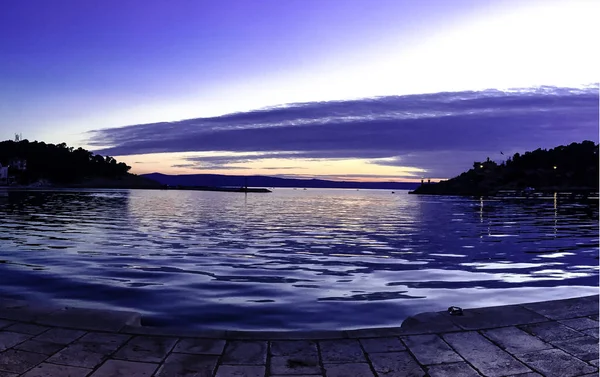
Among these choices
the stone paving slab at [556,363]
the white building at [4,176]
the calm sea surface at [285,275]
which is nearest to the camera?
the stone paving slab at [556,363]

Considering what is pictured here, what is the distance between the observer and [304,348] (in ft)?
16.5

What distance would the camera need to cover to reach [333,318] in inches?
313

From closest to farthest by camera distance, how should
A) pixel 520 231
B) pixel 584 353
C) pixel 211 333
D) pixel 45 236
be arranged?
pixel 584 353 < pixel 211 333 < pixel 45 236 < pixel 520 231

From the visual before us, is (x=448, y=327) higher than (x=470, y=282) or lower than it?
higher

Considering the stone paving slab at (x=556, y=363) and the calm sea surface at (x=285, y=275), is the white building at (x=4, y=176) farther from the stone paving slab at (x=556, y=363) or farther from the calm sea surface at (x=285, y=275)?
the stone paving slab at (x=556, y=363)

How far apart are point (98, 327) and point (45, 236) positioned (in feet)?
55.2

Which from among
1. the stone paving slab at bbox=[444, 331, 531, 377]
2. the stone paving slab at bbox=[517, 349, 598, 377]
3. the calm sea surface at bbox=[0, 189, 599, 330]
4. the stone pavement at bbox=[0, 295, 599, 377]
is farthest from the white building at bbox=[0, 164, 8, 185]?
the stone paving slab at bbox=[517, 349, 598, 377]

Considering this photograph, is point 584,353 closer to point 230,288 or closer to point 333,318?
point 333,318

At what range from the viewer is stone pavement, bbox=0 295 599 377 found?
4391mm

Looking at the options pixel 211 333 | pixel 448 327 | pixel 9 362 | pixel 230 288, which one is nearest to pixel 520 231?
pixel 230 288

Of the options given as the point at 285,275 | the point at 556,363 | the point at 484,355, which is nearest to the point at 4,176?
the point at 285,275

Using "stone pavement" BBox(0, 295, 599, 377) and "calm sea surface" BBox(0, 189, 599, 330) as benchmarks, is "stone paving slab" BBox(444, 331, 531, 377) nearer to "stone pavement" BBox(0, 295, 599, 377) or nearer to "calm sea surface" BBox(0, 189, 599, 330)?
"stone pavement" BBox(0, 295, 599, 377)

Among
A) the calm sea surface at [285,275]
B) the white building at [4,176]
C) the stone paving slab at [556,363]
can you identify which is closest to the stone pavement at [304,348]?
the stone paving slab at [556,363]

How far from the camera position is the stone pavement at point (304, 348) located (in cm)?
439
